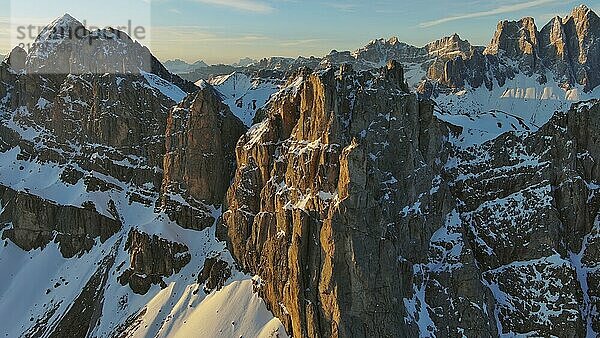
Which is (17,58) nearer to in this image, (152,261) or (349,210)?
(152,261)

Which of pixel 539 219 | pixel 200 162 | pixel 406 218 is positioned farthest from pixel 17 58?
pixel 539 219

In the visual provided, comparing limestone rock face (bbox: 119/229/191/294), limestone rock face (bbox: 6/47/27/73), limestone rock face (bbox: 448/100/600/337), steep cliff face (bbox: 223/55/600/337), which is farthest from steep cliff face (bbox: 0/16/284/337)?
limestone rock face (bbox: 448/100/600/337)

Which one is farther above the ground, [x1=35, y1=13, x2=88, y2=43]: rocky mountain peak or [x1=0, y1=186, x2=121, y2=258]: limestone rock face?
[x1=35, y1=13, x2=88, y2=43]: rocky mountain peak

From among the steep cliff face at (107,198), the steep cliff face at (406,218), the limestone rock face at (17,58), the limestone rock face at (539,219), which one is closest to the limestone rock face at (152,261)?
the steep cliff face at (107,198)

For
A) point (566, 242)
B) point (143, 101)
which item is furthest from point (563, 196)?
point (143, 101)

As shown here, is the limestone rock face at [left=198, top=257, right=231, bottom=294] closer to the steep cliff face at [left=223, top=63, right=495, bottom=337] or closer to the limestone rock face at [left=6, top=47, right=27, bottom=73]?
the steep cliff face at [left=223, top=63, right=495, bottom=337]

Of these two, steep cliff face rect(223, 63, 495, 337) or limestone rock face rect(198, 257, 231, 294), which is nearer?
steep cliff face rect(223, 63, 495, 337)
